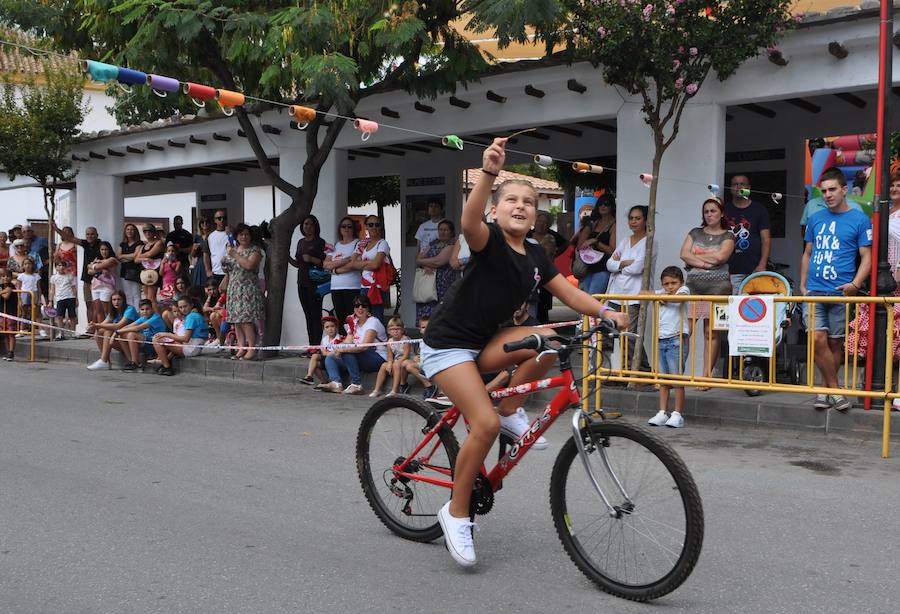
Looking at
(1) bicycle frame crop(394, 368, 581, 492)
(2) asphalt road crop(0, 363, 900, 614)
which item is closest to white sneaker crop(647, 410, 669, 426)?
(2) asphalt road crop(0, 363, 900, 614)

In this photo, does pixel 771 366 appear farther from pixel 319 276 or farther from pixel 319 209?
pixel 319 209

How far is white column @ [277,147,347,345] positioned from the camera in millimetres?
14664

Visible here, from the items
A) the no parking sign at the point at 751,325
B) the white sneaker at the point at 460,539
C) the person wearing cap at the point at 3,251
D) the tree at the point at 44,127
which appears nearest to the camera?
the white sneaker at the point at 460,539

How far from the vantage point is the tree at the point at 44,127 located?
54.9 feet

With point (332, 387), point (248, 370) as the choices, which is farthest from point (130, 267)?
point (332, 387)

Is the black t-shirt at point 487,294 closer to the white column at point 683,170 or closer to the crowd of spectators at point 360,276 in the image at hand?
the crowd of spectators at point 360,276

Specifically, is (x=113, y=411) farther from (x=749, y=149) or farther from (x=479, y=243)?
(x=749, y=149)

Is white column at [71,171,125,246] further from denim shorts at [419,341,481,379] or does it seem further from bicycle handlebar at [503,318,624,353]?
bicycle handlebar at [503,318,624,353]

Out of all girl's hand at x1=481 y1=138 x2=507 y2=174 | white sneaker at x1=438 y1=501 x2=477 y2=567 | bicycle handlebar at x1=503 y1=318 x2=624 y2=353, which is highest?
girl's hand at x1=481 y1=138 x2=507 y2=174

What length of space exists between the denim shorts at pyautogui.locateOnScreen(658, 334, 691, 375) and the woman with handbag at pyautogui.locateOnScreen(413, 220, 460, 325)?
161 inches

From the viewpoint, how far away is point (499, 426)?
442 cm

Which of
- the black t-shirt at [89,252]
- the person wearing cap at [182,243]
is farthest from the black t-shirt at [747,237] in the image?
the black t-shirt at [89,252]

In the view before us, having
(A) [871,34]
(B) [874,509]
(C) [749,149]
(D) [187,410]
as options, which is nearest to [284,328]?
(D) [187,410]

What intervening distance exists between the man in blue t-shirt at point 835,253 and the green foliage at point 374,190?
16.4 m
